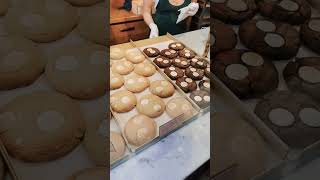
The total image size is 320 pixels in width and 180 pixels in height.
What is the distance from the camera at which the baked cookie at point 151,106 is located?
4.32ft

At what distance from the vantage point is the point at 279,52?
0.98m

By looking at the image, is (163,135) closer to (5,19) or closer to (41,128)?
(41,128)

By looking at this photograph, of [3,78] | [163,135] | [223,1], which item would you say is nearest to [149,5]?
[223,1]

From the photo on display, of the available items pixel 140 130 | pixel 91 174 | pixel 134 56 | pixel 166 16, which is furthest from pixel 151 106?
pixel 166 16

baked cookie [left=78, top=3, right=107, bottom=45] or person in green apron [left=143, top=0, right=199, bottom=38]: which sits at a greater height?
baked cookie [left=78, top=3, right=107, bottom=45]

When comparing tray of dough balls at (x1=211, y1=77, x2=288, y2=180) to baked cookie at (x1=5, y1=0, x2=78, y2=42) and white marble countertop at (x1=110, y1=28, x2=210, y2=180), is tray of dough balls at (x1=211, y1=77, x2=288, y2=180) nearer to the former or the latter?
white marble countertop at (x1=110, y1=28, x2=210, y2=180)

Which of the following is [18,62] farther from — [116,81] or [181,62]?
[181,62]

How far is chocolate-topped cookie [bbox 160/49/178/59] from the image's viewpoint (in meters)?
1.68

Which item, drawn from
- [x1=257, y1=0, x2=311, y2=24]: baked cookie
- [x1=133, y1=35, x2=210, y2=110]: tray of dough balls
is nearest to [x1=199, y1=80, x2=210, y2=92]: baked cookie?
[x1=133, y1=35, x2=210, y2=110]: tray of dough balls

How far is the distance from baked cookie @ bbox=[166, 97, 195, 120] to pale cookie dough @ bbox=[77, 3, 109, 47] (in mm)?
455

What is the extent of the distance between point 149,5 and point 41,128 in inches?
69.8

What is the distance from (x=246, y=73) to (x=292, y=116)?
18 cm

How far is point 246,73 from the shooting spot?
900mm

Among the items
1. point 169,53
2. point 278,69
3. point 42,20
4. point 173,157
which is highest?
point 42,20
